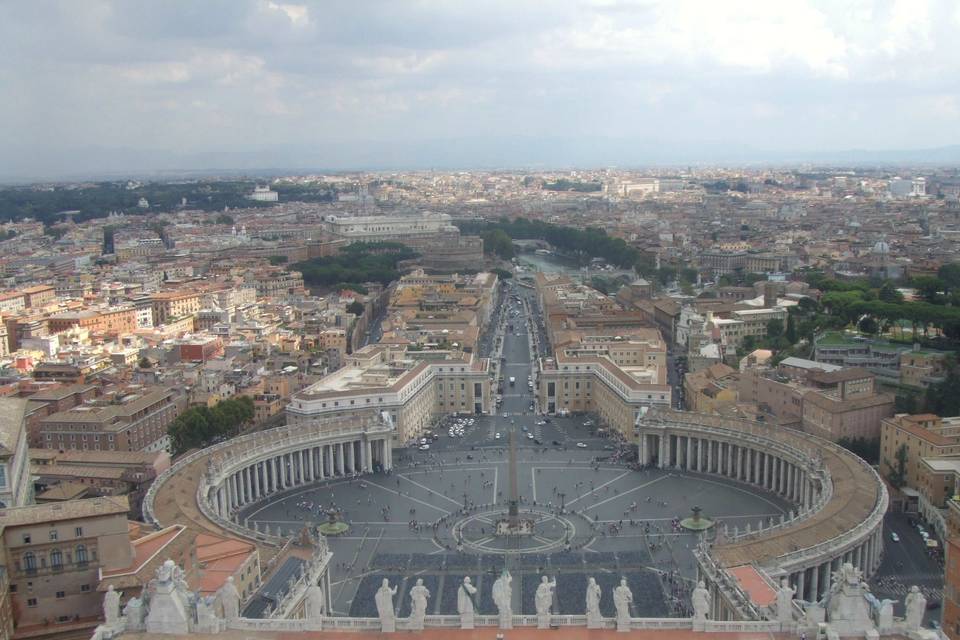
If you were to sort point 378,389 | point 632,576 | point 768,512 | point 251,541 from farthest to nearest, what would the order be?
point 378,389
point 768,512
point 632,576
point 251,541

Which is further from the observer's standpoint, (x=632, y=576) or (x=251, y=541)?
(x=632, y=576)

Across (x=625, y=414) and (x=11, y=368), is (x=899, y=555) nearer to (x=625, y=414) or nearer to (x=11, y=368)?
(x=625, y=414)

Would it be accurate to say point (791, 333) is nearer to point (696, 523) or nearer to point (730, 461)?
point (730, 461)

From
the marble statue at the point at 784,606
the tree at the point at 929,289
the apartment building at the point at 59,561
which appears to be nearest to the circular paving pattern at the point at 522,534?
the apartment building at the point at 59,561

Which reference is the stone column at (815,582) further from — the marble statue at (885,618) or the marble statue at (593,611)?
the marble statue at (593,611)

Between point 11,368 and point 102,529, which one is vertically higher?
point 102,529

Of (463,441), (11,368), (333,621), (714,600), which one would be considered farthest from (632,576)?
(11,368)
